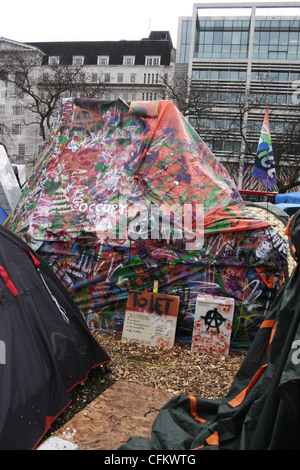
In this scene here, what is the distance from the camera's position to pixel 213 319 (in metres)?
4.98

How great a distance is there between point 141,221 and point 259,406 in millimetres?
3437

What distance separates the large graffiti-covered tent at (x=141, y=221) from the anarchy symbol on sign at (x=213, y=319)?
288 millimetres

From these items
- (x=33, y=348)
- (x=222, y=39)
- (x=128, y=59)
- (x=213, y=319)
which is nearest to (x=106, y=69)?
(x=128, y=59)

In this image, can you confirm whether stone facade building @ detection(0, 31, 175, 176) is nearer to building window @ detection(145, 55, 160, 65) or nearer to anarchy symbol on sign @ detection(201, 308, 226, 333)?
building window @ detection(145, 55, 160, 65)

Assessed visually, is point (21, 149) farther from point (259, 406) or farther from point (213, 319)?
point (259, 406)

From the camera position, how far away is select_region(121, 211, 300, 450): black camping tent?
2049 mm

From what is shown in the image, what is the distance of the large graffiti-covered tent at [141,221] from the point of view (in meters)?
5.13

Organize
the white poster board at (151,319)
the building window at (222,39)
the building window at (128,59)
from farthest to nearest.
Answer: the building window at (128,59)
the building window at (222,39)
the white poster board at (151,319)

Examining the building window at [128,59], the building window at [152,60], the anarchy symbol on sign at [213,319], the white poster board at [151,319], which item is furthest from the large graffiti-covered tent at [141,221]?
the building window at [128,59]

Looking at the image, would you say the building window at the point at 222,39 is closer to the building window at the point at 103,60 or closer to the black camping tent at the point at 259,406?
the building window at the point at 103,60

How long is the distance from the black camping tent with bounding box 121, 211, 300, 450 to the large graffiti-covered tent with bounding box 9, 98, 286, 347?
2227mm

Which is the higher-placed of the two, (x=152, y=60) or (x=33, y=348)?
(x=152, y=60)

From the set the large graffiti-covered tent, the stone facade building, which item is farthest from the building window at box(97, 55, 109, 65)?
the large graffiti-covered tent

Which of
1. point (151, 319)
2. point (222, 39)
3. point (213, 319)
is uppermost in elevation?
point (222, 39)
